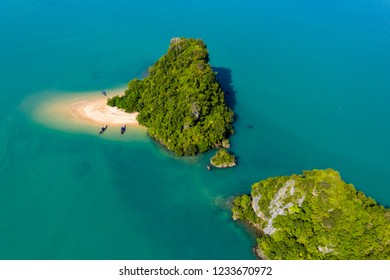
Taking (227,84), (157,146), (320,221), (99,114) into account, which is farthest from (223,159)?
(99,114)

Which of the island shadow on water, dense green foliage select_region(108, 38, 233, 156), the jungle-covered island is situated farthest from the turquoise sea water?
the jungle-covered island

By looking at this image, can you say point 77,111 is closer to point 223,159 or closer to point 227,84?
point 223,159

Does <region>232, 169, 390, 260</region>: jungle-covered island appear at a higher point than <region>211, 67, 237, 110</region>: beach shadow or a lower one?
lower

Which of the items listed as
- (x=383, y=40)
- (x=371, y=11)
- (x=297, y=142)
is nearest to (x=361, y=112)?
(x=297, y=142)

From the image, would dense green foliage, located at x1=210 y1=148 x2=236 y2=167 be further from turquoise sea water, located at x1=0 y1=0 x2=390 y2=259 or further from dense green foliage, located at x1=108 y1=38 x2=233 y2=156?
dense green foliage, located at x1=108 y1=38 x2=233 y2=156

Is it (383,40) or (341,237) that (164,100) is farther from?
(383,40)

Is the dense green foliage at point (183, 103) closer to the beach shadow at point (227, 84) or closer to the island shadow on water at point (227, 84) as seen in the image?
the island shadow on water at point (227, 84)
